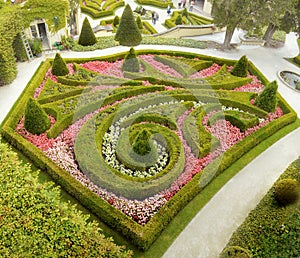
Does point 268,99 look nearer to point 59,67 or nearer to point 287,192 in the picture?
point 287,192

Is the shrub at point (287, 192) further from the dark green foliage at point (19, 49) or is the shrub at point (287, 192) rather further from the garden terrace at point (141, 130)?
the dark green foliage at point (19, 49)

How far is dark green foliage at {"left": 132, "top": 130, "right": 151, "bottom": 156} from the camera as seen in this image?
1486 cm

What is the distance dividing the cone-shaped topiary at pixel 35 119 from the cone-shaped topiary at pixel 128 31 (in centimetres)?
1481

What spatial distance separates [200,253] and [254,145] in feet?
26.8

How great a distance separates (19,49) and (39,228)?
19.4 metres

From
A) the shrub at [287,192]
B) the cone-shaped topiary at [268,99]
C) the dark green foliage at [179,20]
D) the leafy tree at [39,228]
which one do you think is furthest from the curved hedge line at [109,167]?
the dark green foliage at [179,20]

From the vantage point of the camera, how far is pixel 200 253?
39.1ft

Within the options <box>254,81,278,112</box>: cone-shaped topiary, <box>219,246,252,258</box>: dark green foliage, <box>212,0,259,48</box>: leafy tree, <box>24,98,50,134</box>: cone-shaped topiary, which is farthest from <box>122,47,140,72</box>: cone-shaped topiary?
<box>219,246,252,258</box>: dark green foliage

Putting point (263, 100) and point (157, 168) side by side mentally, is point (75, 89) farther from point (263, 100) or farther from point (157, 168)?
point (263, 100)

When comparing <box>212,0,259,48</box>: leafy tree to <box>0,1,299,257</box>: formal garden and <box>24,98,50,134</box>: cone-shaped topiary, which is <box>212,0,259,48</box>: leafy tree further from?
<box>24,98,50,134</box>: cone-shaped topiary

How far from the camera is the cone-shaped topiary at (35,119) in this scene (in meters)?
15.6

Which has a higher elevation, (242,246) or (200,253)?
(242,246)

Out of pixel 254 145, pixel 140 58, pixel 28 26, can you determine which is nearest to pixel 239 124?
pixel 254 145

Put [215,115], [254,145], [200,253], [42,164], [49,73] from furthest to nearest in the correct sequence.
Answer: [49,73], [215,115], [254,145], [42,164], [200,253]
